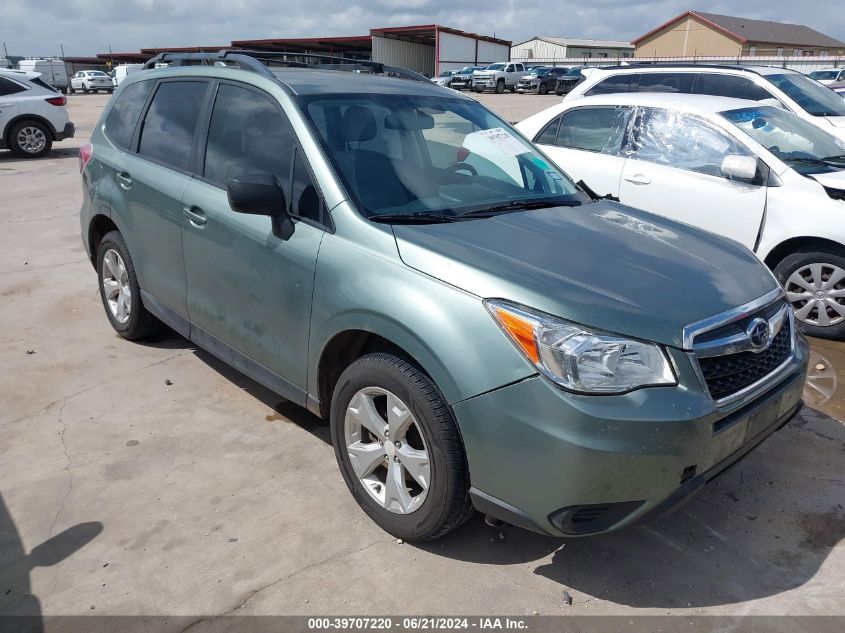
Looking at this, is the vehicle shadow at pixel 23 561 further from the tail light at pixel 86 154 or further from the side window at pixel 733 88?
the side window at pixel 733 88

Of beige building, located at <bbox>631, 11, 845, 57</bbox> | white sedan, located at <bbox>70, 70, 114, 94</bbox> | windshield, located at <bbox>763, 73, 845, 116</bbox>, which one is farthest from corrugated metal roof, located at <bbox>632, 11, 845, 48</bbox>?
windshield, located at <bbox>763, 73, 845, 116</bbox>

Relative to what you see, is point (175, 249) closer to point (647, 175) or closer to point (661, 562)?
point (661, 562)

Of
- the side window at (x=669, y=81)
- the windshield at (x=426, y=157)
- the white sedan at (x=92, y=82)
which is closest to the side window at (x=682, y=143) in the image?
the windshield at (x=426, y=157)

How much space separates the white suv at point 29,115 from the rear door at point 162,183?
11546 mm

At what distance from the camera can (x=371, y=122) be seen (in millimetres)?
3354

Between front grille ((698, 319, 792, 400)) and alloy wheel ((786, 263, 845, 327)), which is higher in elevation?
front grille ((698, 319, 792, 400))

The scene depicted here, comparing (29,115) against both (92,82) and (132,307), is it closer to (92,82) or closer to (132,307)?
(132,307)

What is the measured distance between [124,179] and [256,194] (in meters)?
1.87

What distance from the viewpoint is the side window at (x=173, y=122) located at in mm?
3883

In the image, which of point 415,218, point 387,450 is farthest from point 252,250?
point 387,450

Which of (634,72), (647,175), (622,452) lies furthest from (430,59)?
(622,452)

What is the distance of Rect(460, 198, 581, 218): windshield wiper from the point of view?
123 inches

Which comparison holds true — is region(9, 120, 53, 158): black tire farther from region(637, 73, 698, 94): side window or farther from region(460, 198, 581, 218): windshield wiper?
region(460, 198, 581, 218): windshield wiper

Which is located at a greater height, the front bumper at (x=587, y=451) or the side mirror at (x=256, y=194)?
the side mirror at (x=256, y=194)
